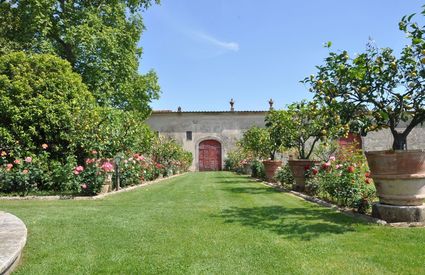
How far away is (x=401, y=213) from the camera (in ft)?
16.0

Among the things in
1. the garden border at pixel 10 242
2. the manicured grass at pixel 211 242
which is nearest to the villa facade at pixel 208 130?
the manicured grass at pixel 211 242

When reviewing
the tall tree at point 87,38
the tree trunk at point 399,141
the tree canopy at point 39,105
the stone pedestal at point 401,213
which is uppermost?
the tall tree at point 87,38

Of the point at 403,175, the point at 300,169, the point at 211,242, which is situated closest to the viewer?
the point at 211,242

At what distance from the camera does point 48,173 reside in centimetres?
866

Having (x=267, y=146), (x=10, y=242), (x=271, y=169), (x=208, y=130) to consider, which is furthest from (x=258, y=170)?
(x=208, y=130)

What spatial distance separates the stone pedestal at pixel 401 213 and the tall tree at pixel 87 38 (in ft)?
44.8

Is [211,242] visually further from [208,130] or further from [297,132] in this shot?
[208,130]

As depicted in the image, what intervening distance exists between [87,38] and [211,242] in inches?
554

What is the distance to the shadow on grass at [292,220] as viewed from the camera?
4.54 metres

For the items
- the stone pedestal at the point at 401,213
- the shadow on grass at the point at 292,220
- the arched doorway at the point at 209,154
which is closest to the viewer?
the shadow on grass at the point at 292,220

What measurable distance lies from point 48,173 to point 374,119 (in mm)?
6693

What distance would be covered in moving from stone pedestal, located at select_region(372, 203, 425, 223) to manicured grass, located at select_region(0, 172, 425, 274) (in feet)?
1.13

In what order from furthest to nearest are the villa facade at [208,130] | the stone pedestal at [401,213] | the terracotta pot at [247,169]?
1. the villa facade at [208,130]
2. the terracotta pot at [247,169]
3. the stone pedestal at [401,213]

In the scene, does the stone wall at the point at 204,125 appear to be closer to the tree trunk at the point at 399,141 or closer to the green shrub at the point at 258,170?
the green shrub at the point at 258,170
